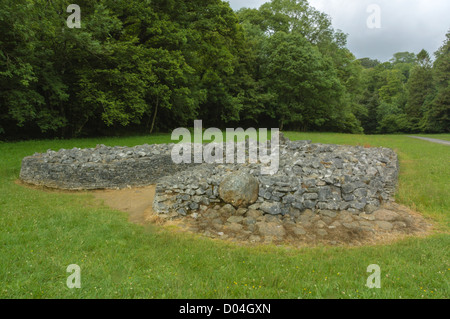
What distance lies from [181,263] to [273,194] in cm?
354

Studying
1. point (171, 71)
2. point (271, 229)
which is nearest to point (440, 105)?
point (171, 71)

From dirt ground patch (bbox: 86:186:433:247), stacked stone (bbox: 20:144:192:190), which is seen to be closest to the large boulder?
dirt ground patch (bbox: 86:186:433:247)

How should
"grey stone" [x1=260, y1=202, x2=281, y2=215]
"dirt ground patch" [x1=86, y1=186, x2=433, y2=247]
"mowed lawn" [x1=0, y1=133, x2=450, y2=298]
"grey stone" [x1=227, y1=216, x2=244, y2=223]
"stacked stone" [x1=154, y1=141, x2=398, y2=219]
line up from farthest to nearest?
"stacked stone" [x1=154, y1=141, x2=398, y2=219] < "grey stone" [x1=260, y1=202, x2=281, y2=215] < "grey stone" [x1=227, y1=216, x2=244, y2=223] < "dirt ground patch" [x1=86, y1=186, x2=433, y2=247] < "mowed lawn" [x1=0, y1=133, x2=450, y2=298]

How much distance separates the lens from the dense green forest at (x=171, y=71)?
16656 millimetres

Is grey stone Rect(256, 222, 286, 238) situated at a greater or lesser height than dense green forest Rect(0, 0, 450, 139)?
lesser

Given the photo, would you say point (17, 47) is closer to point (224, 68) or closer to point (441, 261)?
point (224, 68)

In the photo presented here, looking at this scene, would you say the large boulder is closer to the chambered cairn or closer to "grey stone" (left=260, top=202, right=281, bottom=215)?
the chambered cairn

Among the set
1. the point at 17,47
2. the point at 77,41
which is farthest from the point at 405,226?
the point at 17,47

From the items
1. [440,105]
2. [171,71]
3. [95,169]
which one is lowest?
[95,169]

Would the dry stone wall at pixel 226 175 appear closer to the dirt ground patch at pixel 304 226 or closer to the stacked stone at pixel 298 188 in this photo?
the stacked stone at pixel 298 188

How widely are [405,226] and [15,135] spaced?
77.8 feet

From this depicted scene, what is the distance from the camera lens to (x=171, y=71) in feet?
67.7

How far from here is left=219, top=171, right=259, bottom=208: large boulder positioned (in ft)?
24.2

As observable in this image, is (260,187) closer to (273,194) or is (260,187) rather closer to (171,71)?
(273,194)
